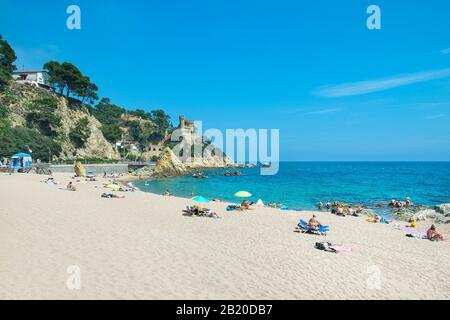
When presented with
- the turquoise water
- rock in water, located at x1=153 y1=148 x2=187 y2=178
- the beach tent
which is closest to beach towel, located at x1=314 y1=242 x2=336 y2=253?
the turquoise water

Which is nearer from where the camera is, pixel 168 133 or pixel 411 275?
pixel 411 275

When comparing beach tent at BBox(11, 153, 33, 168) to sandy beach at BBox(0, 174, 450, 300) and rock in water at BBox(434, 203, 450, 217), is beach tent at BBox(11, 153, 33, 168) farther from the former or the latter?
rock in water at BBox(434, 203, 450, 217)

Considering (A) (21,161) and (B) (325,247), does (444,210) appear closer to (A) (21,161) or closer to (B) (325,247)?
(B) (325,247)

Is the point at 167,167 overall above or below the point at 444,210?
above

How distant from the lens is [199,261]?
8906 mm

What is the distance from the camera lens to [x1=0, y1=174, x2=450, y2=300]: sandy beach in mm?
6898

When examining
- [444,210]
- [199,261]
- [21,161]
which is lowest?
[444,210]

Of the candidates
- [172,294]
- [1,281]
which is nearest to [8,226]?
[1,281]

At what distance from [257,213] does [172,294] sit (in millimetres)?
13624

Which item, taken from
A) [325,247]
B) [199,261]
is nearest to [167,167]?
[325,247]

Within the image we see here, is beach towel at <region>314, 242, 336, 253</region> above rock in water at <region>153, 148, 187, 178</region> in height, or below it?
below

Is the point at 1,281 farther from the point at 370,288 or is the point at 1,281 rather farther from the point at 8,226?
the point at 370,288
